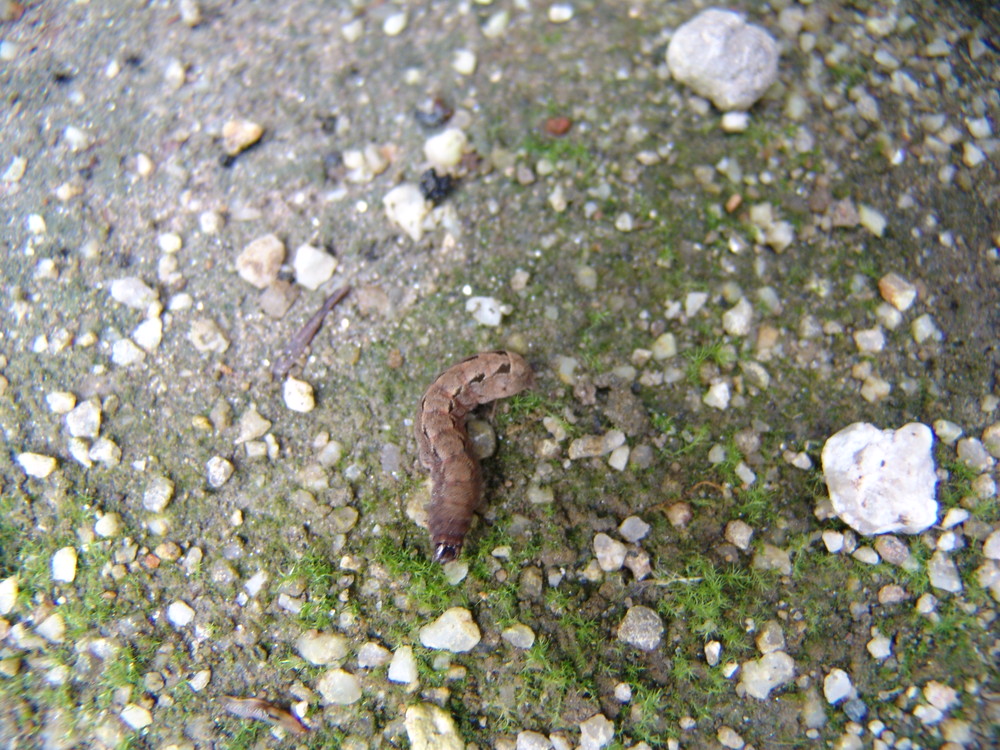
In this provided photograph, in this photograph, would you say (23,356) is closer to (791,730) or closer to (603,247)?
(603,247)

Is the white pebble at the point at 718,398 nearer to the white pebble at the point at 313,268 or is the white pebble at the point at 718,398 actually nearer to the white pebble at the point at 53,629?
the white pebble at the point at 313,268

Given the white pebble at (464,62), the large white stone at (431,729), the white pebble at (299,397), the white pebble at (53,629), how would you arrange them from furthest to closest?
the white pebble at (464,62)
the white pebble at (299,397)
the white pebble at (53,629)
the large white stone at (431,729)

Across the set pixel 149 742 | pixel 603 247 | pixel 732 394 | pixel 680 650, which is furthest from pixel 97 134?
pixel 680 650

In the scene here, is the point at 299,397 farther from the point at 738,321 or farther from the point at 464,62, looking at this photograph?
the point at 738,321

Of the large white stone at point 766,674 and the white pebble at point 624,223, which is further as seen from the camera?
the white pebble at point 624,223

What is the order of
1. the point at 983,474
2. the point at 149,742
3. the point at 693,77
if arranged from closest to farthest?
1. the point at 149,742
2. the point at 983,474
3. the point at 693,77

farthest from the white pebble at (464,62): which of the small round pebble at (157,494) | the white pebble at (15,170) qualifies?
the small round pebble at (157,494)

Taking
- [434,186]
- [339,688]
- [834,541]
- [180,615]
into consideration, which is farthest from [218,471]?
[834,541]
